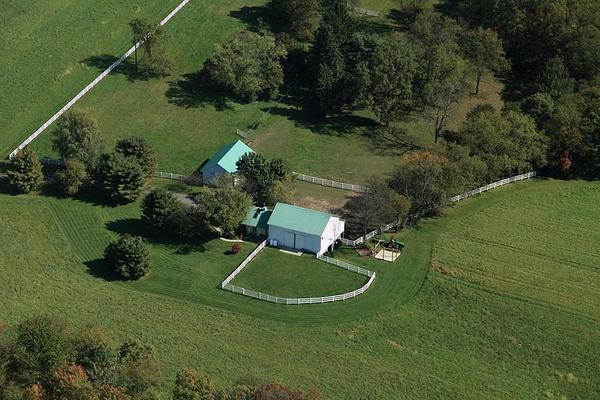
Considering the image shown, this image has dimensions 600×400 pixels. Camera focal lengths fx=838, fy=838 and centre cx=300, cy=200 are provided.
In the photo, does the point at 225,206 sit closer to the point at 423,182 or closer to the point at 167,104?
the point at 423,182

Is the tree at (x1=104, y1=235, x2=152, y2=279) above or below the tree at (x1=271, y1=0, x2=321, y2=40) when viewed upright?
below

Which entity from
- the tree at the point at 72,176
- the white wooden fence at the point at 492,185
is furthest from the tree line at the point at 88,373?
the white wooden fence at the point at 492,185

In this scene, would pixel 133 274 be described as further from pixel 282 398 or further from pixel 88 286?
pixel 282 398

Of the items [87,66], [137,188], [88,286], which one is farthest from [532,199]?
[87,66]

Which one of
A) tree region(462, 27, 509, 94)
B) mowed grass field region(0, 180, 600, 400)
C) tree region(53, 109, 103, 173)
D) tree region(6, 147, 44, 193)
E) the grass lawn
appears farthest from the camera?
tree region(462, 27, 509, 94)

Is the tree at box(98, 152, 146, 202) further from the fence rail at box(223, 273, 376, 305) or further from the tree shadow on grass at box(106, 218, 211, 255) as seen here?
the fence rail at box(223, 273, 376, 305)

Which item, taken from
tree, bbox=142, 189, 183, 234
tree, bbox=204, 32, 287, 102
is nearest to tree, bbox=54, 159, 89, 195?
tree, bbox=142, 189, 183, 234

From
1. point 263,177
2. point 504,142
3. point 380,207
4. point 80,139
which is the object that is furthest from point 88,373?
point 504,142
